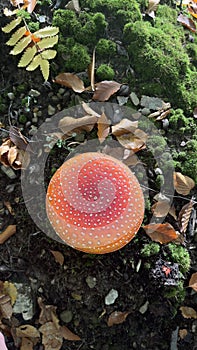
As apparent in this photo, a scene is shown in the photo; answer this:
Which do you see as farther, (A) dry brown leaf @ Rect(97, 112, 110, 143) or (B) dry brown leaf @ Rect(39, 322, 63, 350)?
(A) dry brown leaf @ Rect(97, 112, 110, 143)

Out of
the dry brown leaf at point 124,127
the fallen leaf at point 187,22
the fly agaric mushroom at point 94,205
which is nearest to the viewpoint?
the fly agaric mushroom at point 94,205

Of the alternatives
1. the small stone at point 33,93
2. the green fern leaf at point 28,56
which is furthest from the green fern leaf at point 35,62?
the small stone at point 33,93

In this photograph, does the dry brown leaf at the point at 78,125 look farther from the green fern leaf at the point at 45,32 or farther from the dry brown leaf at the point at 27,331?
the dry brown leaf at the point at 27,331

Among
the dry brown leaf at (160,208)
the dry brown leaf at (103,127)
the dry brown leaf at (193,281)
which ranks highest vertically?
the dry brown leaf at (103,127)

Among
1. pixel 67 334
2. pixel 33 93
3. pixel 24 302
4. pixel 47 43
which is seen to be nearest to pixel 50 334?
pixel 67 334

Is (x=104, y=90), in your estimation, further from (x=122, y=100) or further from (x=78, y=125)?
(x=78, y=125)

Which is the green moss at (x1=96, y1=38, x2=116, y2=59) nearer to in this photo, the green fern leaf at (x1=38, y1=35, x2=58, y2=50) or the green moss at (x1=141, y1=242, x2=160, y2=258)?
the green fern leaf at (x1=38, y1=35, x2=58, y2=50)

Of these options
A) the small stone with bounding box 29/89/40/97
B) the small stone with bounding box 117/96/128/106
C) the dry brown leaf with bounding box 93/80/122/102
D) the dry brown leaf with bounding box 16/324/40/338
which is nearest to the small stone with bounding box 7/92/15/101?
the small stone with bounding box 29/89/40/97
